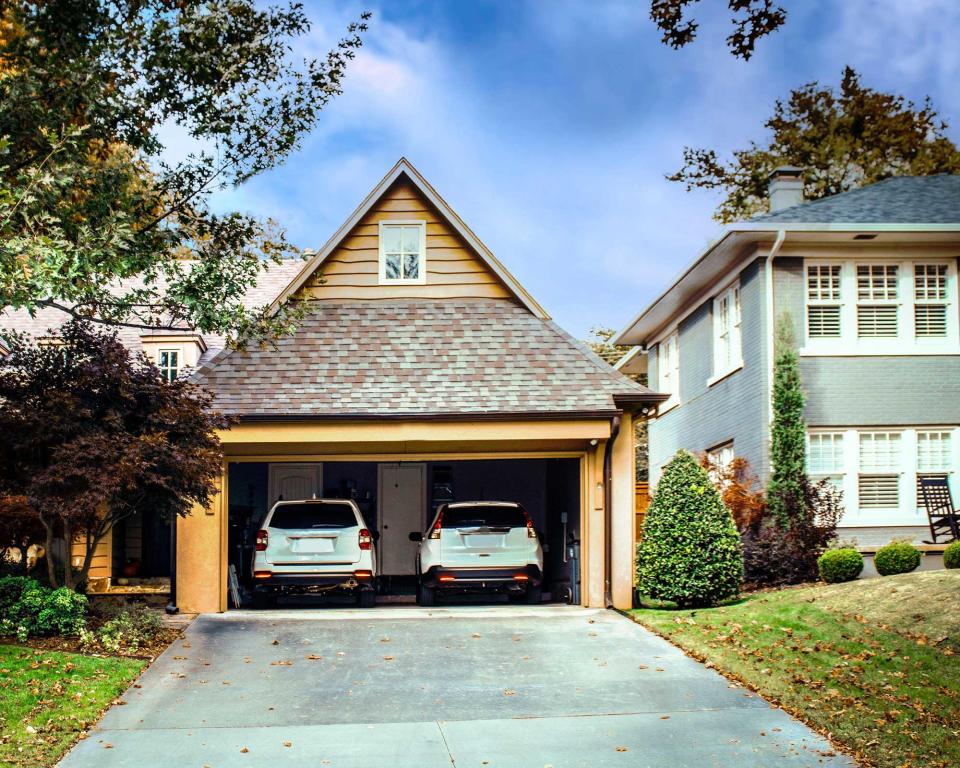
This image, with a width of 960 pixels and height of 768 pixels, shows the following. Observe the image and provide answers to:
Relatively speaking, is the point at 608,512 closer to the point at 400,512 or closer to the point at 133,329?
the point at 400,512

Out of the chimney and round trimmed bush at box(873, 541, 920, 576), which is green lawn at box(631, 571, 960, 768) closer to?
round trimmed bush at box(873, 541, 920, 576)

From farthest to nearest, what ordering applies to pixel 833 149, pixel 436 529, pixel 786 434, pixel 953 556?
pixel 833 149
pixel 786 434
pixel 436 529
pixel 953 556

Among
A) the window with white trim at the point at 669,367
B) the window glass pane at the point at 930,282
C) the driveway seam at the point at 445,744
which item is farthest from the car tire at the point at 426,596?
the window with white trim at the point at 669,367

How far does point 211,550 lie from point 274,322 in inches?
136

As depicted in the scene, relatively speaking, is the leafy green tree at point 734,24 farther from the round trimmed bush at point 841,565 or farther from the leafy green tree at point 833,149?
the leafy green tree at point 833,149

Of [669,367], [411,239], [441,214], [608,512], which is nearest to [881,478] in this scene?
[608,512]

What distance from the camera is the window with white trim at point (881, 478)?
19781 millimetres

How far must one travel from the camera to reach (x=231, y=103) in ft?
49.4

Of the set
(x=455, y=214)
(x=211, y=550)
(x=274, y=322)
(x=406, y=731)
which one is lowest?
(x=406, y=731)

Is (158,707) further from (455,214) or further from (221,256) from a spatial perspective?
(455,214)

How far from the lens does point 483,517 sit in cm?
1708

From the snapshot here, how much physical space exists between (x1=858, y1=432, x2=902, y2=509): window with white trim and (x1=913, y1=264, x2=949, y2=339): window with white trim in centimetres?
193

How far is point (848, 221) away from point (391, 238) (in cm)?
746

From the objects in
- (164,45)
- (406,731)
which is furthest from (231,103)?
(406,731)
